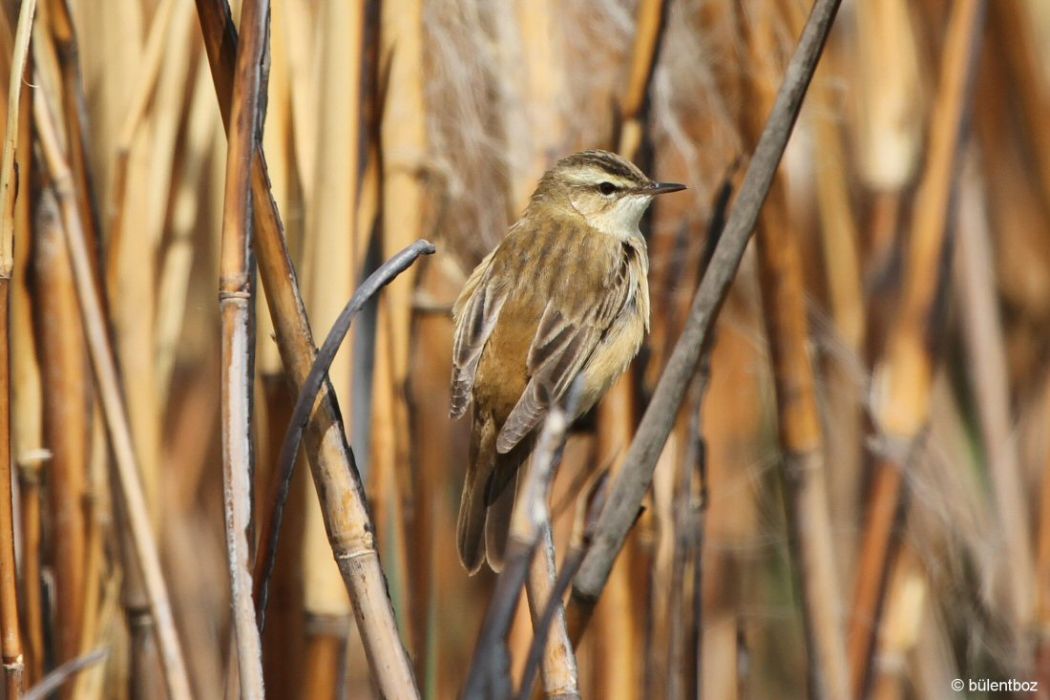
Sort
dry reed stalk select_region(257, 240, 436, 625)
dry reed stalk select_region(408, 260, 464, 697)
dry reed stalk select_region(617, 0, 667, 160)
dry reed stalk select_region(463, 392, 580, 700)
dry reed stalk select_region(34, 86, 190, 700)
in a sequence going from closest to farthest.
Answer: dry reed stalk select_region(463, 392, 580, 700)
dry reed stalk select_region(257, 240, 436, 625)
dry reed stalk select_region(34, 86, 190, 700)
dry reed stalk select_region(617, 0, 667, 160)
dry reed stalk select_region(408, 260, 464, 697)

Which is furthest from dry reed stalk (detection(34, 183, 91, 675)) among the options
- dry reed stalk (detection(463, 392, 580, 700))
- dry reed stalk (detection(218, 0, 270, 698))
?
dry reed stalk (detection(463, 392, 580, 700))

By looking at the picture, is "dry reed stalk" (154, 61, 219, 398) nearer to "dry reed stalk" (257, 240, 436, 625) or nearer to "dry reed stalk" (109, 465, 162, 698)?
"dry reed stalk" (109, 465, 162, 698)

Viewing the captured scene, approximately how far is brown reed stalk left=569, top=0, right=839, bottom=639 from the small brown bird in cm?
58

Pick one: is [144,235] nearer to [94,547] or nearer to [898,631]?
[94,547]

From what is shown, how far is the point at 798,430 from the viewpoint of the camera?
1.94 metres

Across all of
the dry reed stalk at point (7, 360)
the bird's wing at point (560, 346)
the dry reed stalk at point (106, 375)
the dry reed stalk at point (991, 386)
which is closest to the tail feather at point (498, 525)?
the bird's wing at point (560, 346)

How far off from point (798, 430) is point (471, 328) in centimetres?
66

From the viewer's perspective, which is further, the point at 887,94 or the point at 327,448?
the point at 887,94

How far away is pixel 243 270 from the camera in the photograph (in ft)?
3.41

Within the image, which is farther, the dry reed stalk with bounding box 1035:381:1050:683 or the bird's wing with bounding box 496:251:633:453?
the dry reed stalk with bounding box 1035:381:1050:683

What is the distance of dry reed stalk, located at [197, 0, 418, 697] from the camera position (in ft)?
3.55

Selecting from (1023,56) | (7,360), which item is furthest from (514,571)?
(1023,56)

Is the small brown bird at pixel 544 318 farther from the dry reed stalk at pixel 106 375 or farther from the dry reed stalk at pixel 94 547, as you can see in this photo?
the dry reed stalk at pixel 94 547

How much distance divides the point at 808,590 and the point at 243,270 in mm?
1410
